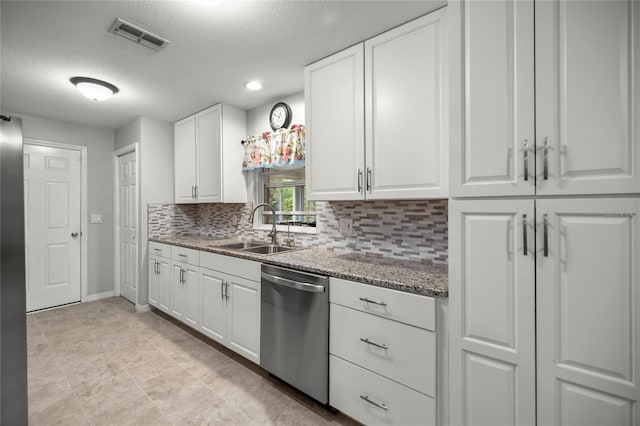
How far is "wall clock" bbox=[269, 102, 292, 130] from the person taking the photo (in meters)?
2.89

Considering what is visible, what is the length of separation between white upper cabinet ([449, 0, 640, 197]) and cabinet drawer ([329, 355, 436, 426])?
1.02m

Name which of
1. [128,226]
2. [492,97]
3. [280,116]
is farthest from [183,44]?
[128,226]

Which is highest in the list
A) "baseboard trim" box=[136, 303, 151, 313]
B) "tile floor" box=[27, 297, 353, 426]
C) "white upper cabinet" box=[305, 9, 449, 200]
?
"white upper cabinet" box=[305, 9, 449, 200]

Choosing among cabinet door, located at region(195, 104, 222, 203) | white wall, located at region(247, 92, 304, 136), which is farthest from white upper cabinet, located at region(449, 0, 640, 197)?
cabinet door, located at region(195, 104, 222, 203)

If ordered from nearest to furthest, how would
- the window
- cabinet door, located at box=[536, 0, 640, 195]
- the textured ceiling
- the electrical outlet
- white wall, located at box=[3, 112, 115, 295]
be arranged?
cabinet door, located at box=[536, 0, 640, 195] < the textured ceiling < the electrical outlet < the window < white wall, located at box=[3, 112, 115, 295]

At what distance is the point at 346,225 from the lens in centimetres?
248

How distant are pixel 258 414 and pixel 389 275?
1200 millimetres

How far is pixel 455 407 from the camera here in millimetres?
1318

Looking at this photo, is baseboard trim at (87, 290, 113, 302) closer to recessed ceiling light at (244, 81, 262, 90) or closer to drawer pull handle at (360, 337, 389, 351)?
recessed ceiling light at (244, 81, 262, 90)

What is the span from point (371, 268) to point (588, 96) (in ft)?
4.10

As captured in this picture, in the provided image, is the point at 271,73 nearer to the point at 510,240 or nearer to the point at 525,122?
the point at 525,122

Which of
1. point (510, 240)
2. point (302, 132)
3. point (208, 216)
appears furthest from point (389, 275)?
point (208, 216)

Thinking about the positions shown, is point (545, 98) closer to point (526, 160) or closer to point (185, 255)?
point (526, 160)

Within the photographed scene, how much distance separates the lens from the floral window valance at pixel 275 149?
9.01 ft
